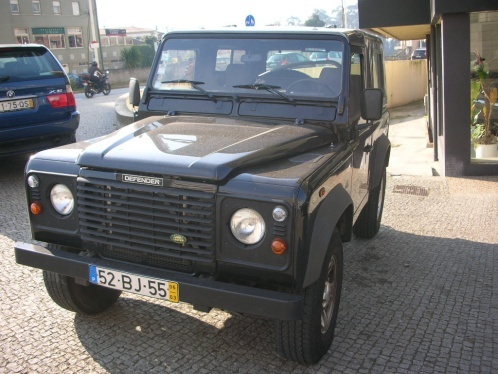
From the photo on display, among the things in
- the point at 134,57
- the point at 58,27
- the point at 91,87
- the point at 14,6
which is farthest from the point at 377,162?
the point at 134,57

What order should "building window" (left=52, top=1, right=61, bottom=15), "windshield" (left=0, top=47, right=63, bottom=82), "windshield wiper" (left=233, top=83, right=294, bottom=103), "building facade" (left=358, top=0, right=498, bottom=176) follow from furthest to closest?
"building window" (left=52, top=1, right=61, bottom=15) < "building facade" (left=358, top=0, right=498, bottom=176) < "windshield" (left=0, top=47, right=63, bottom=82) < "windshield wiper" (left=233, top=83, right=294, bottom=103)

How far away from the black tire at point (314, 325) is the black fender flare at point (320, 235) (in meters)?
0.15

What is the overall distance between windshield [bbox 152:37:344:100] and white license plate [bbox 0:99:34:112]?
4.13 metres

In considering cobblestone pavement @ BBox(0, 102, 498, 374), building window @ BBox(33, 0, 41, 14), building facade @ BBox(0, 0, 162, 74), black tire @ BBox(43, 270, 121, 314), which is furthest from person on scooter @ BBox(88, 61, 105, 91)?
building window @ BBox(33, 0, 41, 14)

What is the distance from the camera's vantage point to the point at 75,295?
404cm

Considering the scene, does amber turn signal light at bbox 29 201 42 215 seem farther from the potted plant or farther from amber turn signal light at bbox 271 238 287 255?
the potted plant

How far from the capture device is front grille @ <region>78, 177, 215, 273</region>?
10.5 feet

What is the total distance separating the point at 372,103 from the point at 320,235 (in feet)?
5.13

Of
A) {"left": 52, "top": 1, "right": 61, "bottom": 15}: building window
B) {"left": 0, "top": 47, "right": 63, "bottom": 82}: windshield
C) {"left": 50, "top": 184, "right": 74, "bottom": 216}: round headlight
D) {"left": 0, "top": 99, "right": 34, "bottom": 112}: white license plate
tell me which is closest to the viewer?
{"left": 50, "top": 184, "right": 74, "bottom": 216}: round headlight

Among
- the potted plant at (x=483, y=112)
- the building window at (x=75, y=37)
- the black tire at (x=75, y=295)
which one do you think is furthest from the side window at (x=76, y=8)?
the black tire at (x=75, y=295)

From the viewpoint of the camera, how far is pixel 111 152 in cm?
351

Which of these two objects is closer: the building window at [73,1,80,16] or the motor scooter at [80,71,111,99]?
the motor scooter at [80,71,111,99]

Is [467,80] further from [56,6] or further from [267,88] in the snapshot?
[56,6]

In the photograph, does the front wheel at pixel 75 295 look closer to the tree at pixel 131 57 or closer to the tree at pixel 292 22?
the tree at pixel 292 22
